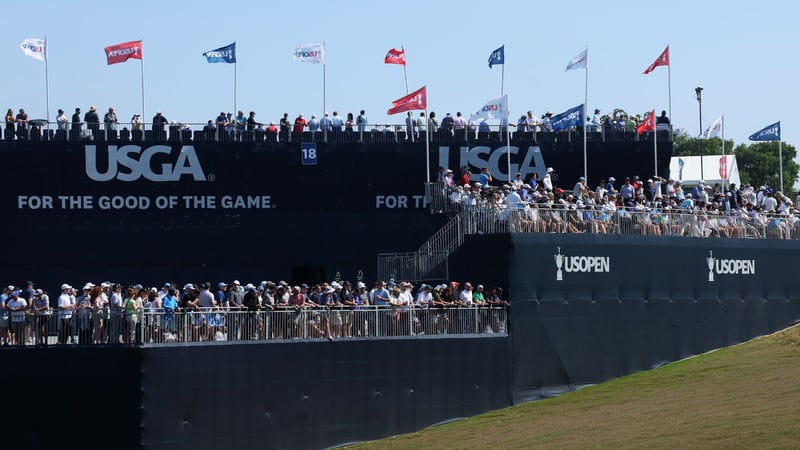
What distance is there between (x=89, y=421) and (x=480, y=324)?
460 inches

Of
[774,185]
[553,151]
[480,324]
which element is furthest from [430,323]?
[774,185]

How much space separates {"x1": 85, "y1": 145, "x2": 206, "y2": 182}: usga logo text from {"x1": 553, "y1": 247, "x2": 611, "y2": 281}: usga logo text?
1298 centimetres

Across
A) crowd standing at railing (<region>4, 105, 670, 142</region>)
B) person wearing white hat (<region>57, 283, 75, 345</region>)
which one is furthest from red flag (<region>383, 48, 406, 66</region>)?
person wearing white hat (<region>57, 283, 75, 345</region>)

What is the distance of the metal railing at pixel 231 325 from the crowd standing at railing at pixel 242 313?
0.08ft

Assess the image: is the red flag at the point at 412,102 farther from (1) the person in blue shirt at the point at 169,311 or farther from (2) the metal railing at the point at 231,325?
(1) the person in blue shirt at the point at 169,311

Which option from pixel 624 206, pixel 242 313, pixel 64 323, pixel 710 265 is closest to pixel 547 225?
pixel 624 206

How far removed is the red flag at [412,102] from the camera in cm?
4800

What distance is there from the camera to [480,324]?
138 ft

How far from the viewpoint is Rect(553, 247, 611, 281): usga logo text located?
44.2 m

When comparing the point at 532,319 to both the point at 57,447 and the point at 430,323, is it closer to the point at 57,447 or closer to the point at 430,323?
the point at 430,323

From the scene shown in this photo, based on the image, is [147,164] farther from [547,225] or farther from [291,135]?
[547,225]

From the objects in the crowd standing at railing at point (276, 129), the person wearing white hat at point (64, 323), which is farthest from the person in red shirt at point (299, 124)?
the person wearing white hat at point (64, 323)

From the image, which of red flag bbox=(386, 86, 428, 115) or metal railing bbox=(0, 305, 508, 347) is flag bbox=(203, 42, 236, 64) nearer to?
red flag bbox=(386, 86, 428, 115)

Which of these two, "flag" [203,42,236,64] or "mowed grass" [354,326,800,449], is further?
"flag" [203,42,236,64]
